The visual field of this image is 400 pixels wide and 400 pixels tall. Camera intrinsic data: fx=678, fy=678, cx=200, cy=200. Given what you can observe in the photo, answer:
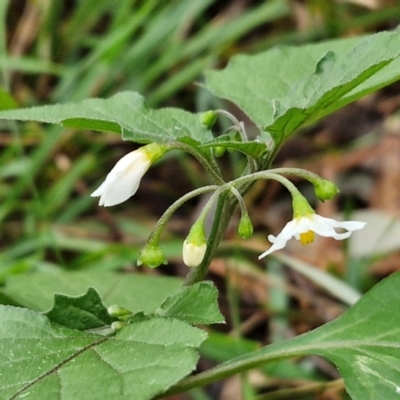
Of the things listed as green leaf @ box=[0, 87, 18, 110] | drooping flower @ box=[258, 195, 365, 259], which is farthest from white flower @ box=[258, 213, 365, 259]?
green leaf @ box=[0, 87, 18, 110]

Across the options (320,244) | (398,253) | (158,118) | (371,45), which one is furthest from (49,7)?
(371,45)

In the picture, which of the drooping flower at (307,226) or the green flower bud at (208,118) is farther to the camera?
the green flower bud at (208,118)

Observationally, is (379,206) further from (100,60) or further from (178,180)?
(100,60)

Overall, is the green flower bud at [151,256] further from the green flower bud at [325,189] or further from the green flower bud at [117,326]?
the green flower bud at [325,189]

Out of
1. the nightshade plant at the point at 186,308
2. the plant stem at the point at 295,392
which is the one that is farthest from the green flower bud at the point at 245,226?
the plant stem at the point at 295,392

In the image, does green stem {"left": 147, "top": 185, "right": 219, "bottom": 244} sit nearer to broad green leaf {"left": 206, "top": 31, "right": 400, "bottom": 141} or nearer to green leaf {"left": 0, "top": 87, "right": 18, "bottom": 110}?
broad green leaf {"left": 206, "top": 31, "right": 400, "bottom": 141}
